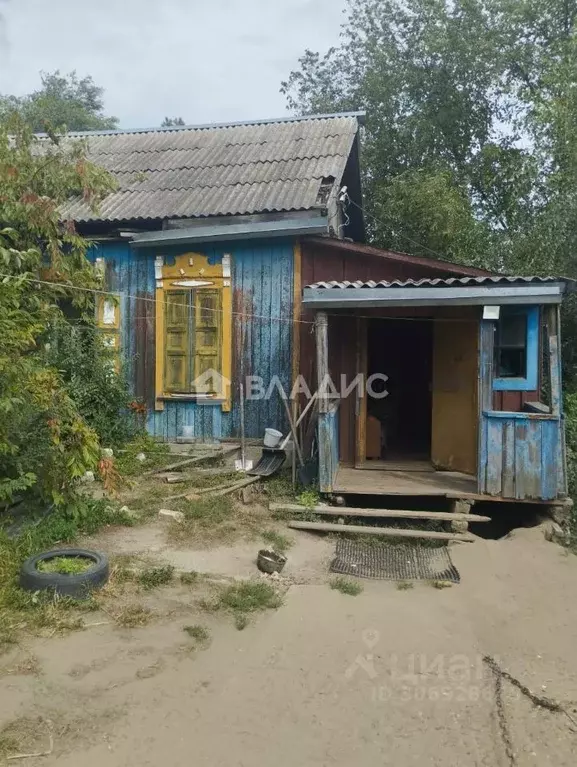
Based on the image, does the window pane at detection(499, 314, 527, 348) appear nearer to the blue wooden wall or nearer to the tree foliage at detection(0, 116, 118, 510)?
the blue wooden wall

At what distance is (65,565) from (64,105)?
894 inches

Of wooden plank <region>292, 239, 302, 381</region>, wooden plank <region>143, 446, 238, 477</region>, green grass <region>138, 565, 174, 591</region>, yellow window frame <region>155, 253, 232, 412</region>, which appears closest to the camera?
green grass <region>138, 565, 174, 591</region>

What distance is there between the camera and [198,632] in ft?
13.8

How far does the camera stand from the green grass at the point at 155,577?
4.93 metres

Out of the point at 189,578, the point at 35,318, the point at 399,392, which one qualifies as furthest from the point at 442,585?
the point at 399,392

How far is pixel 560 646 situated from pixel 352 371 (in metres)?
4.94

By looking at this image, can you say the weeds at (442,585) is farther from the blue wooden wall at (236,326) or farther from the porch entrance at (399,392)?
the blue wooden wall at (236,326)

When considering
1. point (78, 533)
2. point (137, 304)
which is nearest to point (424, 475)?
point (78, 533)

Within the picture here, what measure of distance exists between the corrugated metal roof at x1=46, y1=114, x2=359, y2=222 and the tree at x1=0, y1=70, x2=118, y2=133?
4.17m

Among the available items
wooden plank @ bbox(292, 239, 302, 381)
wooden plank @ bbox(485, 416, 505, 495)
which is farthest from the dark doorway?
wooden plank @ bbox(485, 416, 505, 495)

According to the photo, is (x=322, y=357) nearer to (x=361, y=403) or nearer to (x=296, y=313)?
(x=296, y=313)

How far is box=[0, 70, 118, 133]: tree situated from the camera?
64.6 ft

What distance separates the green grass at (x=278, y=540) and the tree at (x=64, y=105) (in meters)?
12.3

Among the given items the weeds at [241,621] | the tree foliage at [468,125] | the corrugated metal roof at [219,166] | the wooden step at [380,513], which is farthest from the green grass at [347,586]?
the tree foliage at [468,125]
